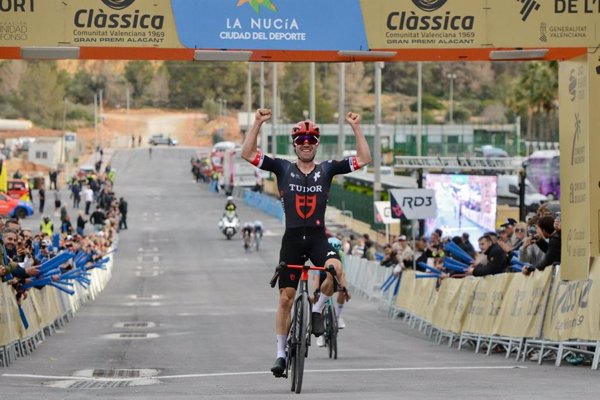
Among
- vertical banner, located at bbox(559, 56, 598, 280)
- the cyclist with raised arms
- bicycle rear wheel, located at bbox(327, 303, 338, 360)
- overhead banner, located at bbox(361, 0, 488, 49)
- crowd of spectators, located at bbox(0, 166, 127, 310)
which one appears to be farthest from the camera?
bicycle rear wheel, located at bbox(327, 303, 338, 360)

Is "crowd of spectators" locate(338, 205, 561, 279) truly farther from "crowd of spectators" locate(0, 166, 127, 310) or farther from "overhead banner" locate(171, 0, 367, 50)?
"crowd of spectators" locate(0, 166, 127, 310)

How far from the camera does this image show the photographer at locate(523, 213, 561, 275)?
18469mm

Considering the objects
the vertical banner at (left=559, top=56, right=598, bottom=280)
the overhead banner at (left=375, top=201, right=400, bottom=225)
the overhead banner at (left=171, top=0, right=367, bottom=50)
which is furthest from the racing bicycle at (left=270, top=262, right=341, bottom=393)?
the overhead banner at (left=375, top=201, right=400, bottom=225)

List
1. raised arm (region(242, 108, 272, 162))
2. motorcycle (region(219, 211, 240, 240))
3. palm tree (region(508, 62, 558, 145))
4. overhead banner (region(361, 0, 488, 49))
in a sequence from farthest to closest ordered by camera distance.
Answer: palm tree (region(508, 62, 558, 145))
motorcycle (region(219, 211, 240, 240))
overhead banner (region(361, 0, 488, 49))
raised arm (region(242, 108, 272, 162))

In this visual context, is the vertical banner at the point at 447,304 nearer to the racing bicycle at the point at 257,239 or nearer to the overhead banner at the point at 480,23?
the overhead banner at the point at 480,23

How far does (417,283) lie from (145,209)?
187ft

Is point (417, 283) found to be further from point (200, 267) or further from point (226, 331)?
point (200, 267)

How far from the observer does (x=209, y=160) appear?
124 meters

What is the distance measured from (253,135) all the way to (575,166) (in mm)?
6807

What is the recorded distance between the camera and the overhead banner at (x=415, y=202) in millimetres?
32375

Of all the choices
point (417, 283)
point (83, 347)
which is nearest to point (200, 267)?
point (417, 283)

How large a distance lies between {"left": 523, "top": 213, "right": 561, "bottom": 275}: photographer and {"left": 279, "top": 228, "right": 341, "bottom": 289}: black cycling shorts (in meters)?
5.94

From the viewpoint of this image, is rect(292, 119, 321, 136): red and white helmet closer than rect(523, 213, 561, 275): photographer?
Yes

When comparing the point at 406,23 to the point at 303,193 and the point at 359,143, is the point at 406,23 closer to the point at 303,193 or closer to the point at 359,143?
the point at 359,143
